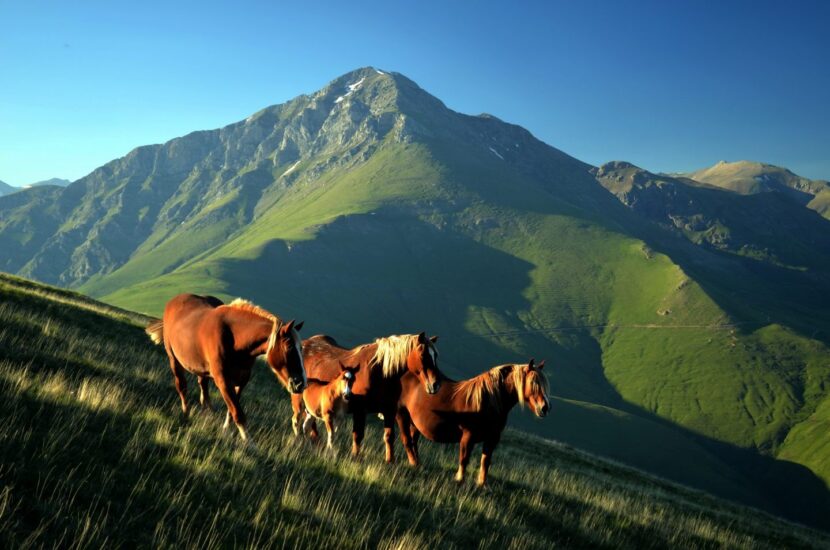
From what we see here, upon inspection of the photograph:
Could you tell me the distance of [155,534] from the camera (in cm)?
514

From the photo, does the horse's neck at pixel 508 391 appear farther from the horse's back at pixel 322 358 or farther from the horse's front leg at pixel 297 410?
the horse's front leg at pixel 297 410

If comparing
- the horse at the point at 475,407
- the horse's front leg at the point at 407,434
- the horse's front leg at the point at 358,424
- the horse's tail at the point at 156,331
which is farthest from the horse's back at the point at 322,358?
the horse's tail at the point at 156,331

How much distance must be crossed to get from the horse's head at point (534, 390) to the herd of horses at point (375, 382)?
0.8 inches

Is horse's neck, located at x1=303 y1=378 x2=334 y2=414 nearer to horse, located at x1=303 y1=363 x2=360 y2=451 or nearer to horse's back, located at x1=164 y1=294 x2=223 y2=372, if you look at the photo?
horse, located at x1=303 y1=363 x2=360 y2=451

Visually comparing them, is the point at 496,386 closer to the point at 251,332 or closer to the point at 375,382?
the point at 375,382

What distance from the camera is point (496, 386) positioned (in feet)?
37.2

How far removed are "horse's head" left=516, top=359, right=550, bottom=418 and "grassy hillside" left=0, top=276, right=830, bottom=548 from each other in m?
1.91

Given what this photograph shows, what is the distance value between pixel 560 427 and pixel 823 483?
95978 millimetres

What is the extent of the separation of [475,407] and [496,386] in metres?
0.63

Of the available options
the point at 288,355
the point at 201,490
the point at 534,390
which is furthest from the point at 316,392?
the point at 201,490

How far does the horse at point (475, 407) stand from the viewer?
11047mm

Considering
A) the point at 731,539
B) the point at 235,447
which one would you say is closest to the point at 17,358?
the point at 235,447

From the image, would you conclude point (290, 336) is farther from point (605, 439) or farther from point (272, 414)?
point (605, 439)

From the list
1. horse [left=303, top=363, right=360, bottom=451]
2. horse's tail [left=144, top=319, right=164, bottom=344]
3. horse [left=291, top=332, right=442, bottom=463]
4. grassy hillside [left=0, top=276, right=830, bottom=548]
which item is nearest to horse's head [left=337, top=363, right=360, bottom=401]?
horse [left=303, top=363, right=360, bottom=451]
